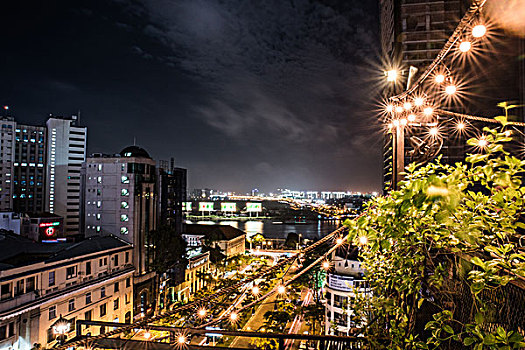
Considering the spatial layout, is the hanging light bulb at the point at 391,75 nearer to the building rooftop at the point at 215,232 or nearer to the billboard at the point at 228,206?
the building rooftop at the point at 215,232

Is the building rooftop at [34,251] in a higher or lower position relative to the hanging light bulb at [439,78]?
lower

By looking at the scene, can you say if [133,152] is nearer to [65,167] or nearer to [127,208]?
[127,208]

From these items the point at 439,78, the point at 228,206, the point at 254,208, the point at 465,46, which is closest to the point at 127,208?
the point at 439,78

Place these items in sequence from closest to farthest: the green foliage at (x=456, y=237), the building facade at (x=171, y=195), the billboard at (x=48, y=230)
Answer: the green foliage at (x=456, y=237) → the billboard at (x=48, y=230) → the building facade at (x=171, y=195)

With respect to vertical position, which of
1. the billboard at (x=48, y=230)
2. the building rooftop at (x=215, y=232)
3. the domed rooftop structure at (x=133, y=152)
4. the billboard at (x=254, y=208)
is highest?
the domed rooftop structure at (x=133, y=152)

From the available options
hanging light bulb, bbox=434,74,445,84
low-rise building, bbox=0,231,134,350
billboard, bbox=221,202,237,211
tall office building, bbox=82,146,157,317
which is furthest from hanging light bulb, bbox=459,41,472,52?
billboard, bbox=221,202,237,211

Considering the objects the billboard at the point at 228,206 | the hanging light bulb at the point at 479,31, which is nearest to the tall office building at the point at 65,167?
the hanging light bulb at the point at 479,31

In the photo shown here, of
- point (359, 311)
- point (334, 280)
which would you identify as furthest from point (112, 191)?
point (359, 311)
